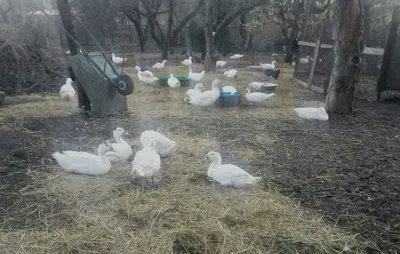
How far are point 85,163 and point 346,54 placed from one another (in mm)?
5674

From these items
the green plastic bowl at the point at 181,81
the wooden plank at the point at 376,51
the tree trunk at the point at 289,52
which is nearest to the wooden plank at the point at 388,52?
the wooden plank at the point at 376,51

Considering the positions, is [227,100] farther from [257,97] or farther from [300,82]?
[300,82]

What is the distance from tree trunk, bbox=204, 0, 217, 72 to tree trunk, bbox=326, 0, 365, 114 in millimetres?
7192

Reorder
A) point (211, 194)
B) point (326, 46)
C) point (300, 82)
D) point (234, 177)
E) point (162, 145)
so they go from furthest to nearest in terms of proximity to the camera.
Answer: point (300, 82)
point (326, 46)
point (162, 145)
point (234, 177)
point (211, 194)

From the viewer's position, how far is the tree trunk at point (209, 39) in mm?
13422

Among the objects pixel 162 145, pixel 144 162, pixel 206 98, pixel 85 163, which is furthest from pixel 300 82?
pixel 85 163

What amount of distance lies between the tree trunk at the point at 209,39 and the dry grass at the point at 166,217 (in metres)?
9.82

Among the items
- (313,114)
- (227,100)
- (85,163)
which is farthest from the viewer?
(227,100)

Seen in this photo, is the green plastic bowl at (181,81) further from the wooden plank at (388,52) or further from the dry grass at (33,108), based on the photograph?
the wooden plank at (388,52)

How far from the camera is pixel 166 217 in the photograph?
3.32 metres

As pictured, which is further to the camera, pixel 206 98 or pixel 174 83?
pixel 174 83

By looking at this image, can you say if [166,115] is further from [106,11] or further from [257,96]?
[106,11]

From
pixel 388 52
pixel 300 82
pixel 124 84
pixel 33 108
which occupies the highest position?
pixel 388 52

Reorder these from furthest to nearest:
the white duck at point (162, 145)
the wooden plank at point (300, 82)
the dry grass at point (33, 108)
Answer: the wooden plank at point (300, 82)
the dry grass at point (33, 108)
the white duck at point (162, 145)
